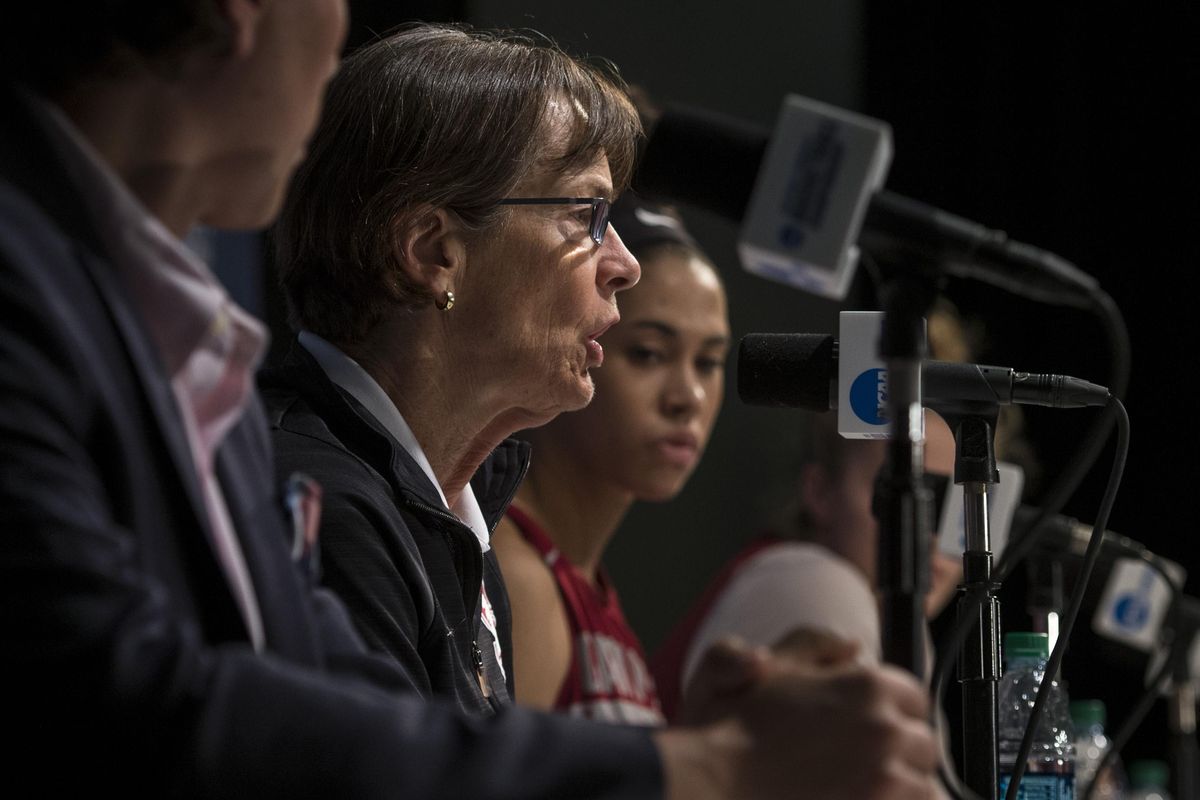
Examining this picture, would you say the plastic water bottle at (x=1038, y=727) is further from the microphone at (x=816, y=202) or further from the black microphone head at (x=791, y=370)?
the microphone at (x=816, y=202)

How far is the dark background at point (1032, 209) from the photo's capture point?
4016 mm

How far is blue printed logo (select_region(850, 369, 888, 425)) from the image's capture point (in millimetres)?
1367

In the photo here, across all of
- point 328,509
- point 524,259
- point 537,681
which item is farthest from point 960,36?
point 328,509

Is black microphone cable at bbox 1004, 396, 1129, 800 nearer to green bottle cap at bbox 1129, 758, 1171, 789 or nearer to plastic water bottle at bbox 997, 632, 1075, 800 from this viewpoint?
plastic water bottle at bbox 997, 632, 1075, 800

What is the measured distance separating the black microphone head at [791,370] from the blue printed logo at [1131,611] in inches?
61.2

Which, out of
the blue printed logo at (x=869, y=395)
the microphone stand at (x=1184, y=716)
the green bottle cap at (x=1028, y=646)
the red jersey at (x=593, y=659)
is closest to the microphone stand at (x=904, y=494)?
the blue printed logo at (x=869, y=395)

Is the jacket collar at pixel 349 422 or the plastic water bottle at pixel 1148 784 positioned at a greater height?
the jacket collar at pixel 349 422

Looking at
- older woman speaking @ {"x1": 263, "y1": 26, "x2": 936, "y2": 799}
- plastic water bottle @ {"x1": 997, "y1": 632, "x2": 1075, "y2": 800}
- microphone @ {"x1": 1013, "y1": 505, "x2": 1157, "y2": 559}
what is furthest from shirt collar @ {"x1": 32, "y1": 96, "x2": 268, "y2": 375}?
microphone @ {"x1": 1013, "y1": 505, "x2": 1157, "y2": 559}

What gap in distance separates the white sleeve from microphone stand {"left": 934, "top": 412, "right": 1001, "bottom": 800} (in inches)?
69.9

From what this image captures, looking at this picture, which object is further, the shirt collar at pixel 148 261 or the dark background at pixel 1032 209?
the dark background at pixel 1032 209

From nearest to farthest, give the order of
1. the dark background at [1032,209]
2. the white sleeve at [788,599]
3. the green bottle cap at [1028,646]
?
the green bottle cap at [1028,646], the white sleeve at [788,599], the dark background at [1032,209]

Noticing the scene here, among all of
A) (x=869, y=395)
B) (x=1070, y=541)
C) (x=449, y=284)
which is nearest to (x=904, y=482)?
(x=869, y=395)

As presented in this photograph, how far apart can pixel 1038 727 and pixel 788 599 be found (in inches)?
62.3

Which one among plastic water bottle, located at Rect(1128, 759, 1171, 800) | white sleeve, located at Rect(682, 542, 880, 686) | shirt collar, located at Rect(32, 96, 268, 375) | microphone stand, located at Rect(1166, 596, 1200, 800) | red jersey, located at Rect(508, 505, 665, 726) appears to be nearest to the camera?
shirt collar, located at Rect(32, 96, 268, 375)
